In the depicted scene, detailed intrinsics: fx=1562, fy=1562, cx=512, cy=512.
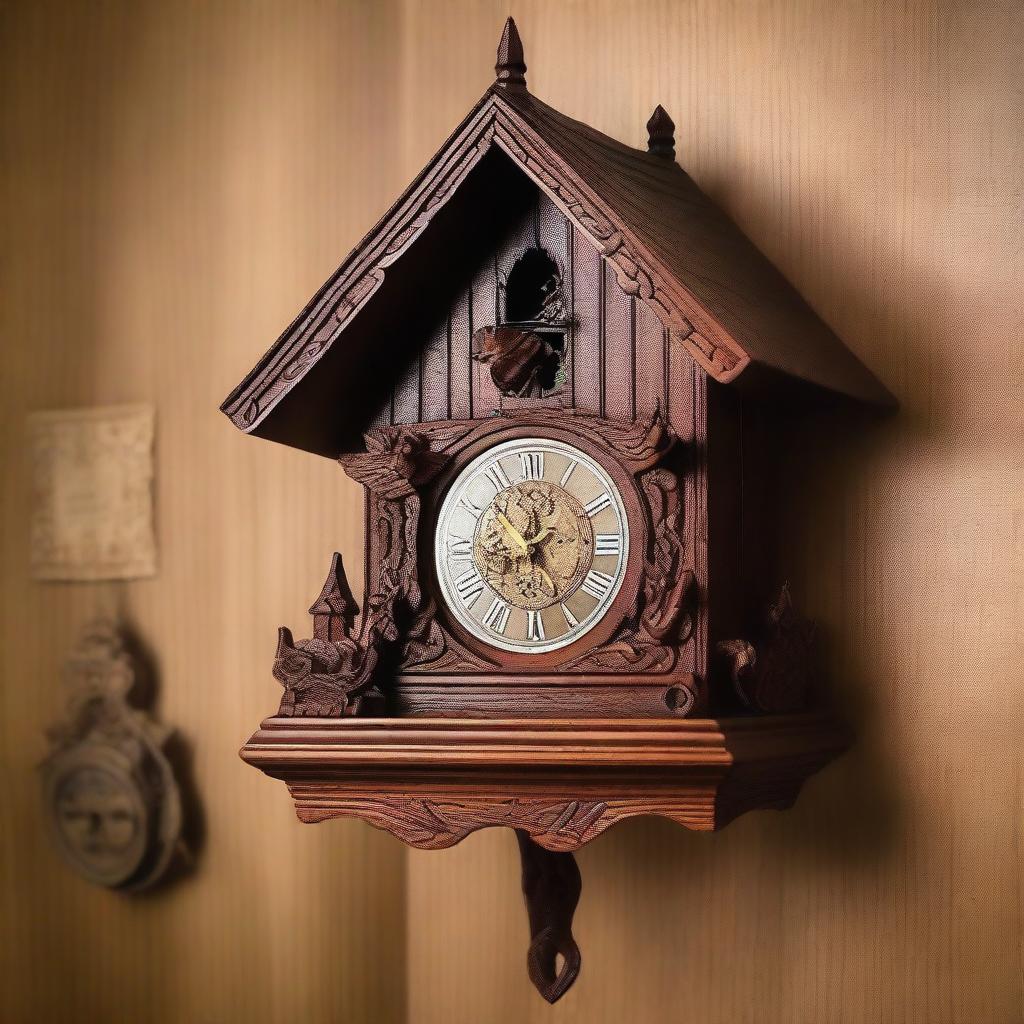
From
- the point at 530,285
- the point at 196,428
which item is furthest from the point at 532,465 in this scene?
the point at 196,428

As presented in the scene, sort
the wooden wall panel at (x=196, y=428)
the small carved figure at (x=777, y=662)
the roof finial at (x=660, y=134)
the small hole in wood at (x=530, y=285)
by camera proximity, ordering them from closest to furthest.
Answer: the small carved figure at (x=777, y=662)
the small hole in wood at (x=530, y=285)
the roof finial at (x=660, y=134)
the wooden wall panel at (x=196, y=428)

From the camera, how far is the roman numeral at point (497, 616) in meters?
2.07

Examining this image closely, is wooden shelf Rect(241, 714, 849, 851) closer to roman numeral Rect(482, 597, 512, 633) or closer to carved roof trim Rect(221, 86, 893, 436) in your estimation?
roman numeral Rect(482, 597, 512, 633)

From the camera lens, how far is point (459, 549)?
2.10m

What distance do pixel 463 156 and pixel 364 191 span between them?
83 centimetres

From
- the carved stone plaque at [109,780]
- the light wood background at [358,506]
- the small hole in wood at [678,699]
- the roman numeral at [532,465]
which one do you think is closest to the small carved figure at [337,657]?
the roman numeral at [532,465]

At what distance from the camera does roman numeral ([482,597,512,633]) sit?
2.07m

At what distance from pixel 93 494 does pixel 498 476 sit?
1.12 meters

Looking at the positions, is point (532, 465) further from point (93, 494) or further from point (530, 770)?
point (93, 494)

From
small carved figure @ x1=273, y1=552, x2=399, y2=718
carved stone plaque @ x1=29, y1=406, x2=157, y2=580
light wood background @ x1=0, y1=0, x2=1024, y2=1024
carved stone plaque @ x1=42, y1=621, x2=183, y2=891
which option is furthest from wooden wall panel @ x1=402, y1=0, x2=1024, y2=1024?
carved stone plaque @ x1=29, y1=406, x2=157, y2=580

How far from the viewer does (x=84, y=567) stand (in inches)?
115

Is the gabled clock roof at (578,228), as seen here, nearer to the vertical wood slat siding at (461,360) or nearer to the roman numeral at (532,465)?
the vertical wood slat siding at (461,360)

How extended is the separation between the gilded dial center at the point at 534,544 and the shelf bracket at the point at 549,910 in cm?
43

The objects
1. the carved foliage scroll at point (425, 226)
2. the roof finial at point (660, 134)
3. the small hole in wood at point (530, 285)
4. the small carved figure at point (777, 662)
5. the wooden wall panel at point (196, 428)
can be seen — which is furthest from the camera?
the wooden wall panel at point (196, 428)
